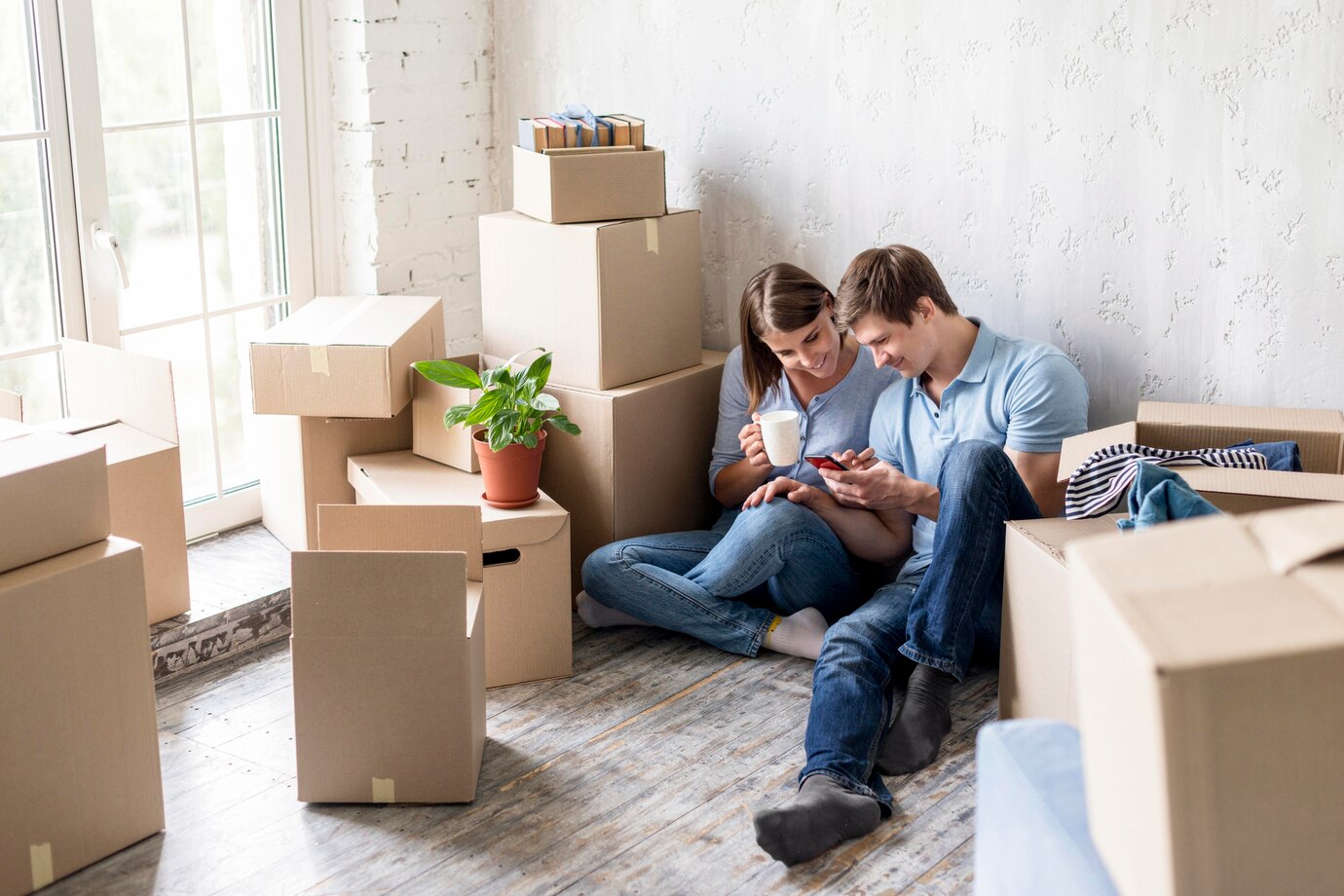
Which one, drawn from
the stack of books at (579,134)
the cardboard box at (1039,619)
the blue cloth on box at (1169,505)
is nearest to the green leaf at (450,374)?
the stack of books at (579,134)

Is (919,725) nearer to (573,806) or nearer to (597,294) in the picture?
(573,806)

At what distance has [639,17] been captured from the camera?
3041 mm

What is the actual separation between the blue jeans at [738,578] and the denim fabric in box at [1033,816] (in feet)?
3.92

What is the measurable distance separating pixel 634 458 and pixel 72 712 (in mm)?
1308

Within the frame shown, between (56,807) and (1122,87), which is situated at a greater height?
(1122,87)

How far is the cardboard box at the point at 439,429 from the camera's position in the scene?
2633 millimetres

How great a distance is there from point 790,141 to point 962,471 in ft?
3.46

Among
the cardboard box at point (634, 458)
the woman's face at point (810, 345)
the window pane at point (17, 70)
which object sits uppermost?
the window pane at point (17, 70)

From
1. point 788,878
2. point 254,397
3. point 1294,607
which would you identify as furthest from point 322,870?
point 1294,607

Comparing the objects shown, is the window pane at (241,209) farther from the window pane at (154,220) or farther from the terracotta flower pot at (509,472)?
the terracotta flower pot at (509,472)

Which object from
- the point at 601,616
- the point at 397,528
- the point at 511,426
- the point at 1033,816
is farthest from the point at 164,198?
the point at 1033,816

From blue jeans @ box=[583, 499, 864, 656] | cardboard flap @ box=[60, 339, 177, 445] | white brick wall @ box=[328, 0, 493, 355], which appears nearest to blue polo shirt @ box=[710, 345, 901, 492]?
blue jeans @ box=[583, 499, 864, 656]

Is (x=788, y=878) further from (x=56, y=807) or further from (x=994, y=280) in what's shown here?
(x=994, y=280)

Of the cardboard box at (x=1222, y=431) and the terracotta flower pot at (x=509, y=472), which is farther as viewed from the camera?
the terracotta flower pot at (x=509, y=472)
